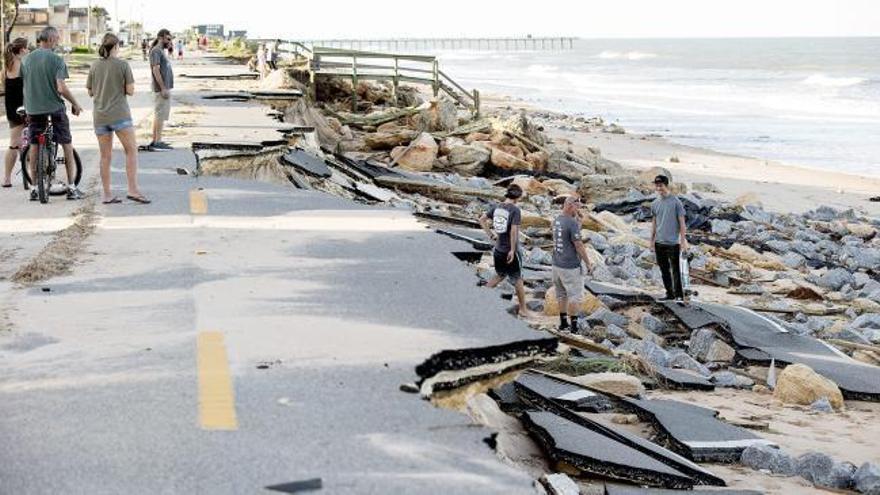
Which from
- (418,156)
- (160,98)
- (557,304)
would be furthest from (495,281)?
(418,156)

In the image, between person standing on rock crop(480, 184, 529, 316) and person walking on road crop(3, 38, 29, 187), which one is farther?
person walking on road crop(3, 38, 29, 187)

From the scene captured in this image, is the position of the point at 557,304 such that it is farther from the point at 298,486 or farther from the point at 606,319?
the point at 298,486

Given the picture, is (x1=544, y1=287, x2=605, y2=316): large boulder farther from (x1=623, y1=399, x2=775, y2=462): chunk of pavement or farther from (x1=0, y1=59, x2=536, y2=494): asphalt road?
(x1=623, y1=399, x2=775, y2=462): chunk of pavement

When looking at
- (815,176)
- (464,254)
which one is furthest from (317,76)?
(464,254)

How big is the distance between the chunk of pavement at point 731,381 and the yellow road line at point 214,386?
15.8 ft

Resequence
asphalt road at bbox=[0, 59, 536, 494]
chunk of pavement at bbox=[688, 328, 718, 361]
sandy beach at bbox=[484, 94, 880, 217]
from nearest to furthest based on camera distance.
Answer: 1. asphalt road at bbox=[0, 59, 536, 494]
2. chunk of pavement at bbox=[688, 328, 718, 361]
3. sandy beach at bbox=[484, 94, 880, 217]

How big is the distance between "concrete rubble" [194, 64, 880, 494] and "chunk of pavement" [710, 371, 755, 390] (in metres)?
0.02

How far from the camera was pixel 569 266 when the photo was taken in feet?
39.3

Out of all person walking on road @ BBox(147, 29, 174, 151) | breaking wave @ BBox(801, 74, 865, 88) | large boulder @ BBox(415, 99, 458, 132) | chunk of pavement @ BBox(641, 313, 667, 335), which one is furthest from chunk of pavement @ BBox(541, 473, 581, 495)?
breaking wave @ BBox(801, 74, 865, 88)

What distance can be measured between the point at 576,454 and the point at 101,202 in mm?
8607

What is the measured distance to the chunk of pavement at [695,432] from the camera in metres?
7.72

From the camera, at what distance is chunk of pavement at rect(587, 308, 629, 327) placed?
1251 centimetres

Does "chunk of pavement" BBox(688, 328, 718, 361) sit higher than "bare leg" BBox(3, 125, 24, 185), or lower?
lower

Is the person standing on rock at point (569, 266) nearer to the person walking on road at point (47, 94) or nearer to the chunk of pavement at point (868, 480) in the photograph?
the chunk of pavement at point (868, 480)
